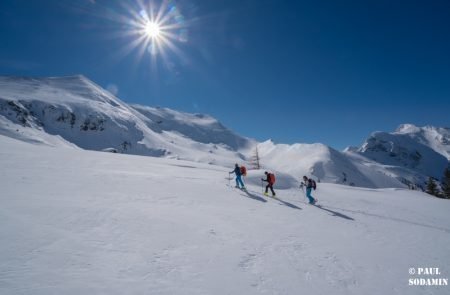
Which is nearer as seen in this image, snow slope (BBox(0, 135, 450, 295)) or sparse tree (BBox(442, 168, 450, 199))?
snow slope (BBox(0, 135, 450, 295))

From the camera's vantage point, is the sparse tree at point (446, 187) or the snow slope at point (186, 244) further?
the sparse tree at point (446, 187)

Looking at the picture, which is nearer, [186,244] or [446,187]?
[186,244]

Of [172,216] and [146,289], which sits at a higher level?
[172,216]

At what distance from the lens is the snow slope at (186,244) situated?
6.36 metres

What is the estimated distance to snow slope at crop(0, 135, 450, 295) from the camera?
6.36 metres

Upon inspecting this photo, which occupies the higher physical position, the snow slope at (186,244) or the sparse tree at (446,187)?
the sparse tree at (446,187)

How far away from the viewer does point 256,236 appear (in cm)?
1025

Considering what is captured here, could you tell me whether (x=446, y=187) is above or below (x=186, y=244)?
above

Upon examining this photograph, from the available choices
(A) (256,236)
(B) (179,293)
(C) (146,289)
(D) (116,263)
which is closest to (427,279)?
(A) (256,236)

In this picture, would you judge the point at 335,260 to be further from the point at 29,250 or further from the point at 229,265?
the point at 29,250

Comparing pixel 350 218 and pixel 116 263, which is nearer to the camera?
pixel 116 263

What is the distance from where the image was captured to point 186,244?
8672 mm

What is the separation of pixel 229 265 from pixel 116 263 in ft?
10.2

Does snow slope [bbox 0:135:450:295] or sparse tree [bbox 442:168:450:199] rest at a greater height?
sparse tree [bbox 442:168:450:199]
